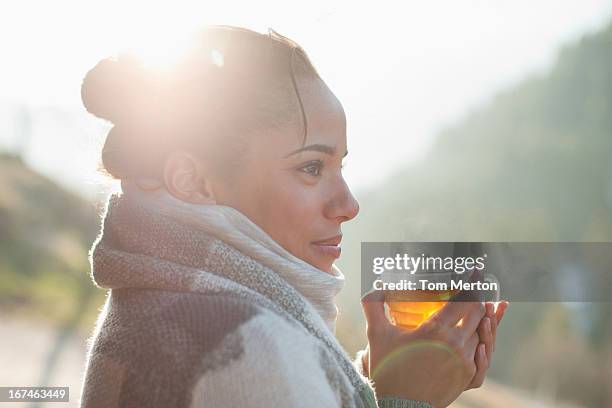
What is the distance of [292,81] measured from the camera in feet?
5.25

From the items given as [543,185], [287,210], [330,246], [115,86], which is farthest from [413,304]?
[543,185]

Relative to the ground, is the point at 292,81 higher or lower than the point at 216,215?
higher

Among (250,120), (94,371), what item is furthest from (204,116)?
(94,371)

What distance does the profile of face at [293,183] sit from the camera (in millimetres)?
1550

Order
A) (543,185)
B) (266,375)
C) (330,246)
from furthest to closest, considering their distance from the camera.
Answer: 1. (543,185)
2. (330,246)
3. (266,375)

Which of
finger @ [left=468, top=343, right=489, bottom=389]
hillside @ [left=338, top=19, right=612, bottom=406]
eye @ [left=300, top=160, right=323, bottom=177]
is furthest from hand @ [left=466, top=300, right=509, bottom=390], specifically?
hillside @ [left=338, top=19, right=612, bottom=406]

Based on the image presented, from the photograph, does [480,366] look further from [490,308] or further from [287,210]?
[287,210]

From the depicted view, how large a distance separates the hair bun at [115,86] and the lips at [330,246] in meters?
0.49

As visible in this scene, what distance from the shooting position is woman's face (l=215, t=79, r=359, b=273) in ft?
5.12

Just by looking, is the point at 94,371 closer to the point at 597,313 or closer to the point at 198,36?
the point at 198,36

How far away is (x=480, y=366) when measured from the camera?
5.54 feet

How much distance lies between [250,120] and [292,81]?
0.13m

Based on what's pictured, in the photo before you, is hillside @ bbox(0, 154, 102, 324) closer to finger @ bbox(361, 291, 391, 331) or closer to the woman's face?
finger @ bbox(361, 291, 391, 331)

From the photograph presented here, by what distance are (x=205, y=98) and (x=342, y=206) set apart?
1.17 feet
